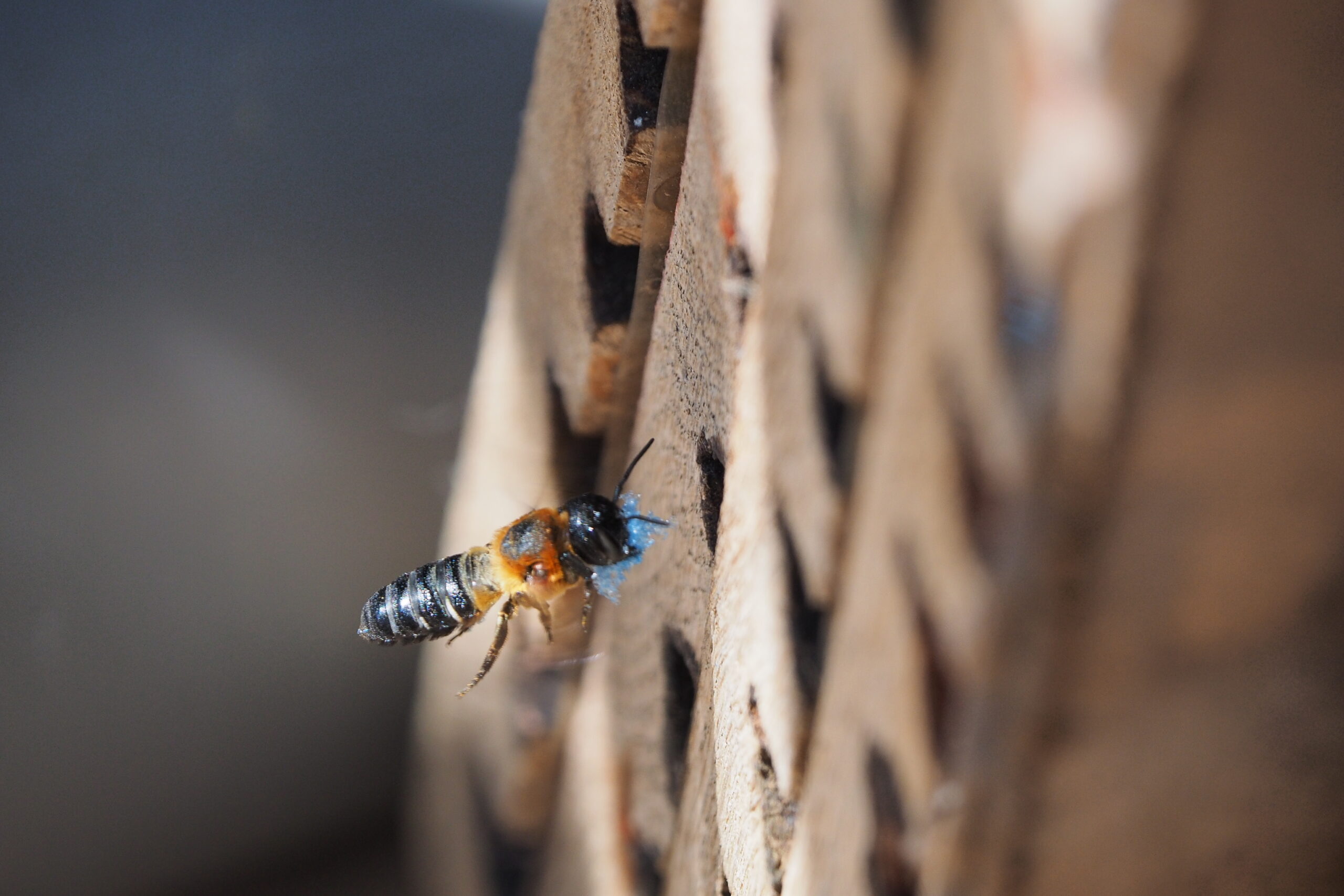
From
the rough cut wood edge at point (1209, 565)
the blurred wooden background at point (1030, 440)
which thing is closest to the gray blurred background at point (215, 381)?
the blurred wooden background at point (1030, 440)

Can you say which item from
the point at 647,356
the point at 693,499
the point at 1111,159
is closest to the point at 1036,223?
the point at 1111,159

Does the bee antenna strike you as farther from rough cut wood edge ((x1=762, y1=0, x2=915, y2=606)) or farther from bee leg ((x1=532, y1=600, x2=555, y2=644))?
rough cut wood edge ((x1=762, y1=0, x2=915, y2=606))

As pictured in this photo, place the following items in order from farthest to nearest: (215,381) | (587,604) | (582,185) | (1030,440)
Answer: (215,381) → (587,604) → (582,185) → (1030,440)

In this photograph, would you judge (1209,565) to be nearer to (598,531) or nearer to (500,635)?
(598,531)

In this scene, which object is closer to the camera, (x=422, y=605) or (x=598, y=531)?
(x=598, y=531)

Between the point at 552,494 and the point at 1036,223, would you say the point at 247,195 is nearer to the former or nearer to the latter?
the point at 552,494

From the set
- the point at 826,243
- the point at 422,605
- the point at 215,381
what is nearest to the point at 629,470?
the point at 422,605

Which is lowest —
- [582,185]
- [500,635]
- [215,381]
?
[500,635]
